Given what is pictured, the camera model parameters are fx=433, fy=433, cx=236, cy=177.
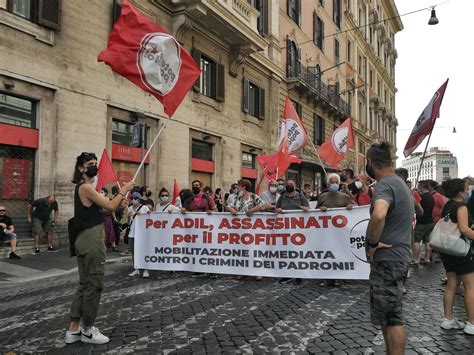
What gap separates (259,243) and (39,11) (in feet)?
26.7

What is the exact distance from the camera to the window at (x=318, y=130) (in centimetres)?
2794

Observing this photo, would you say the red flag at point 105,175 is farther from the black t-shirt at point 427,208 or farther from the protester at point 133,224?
the black t-shirt at point 427,208

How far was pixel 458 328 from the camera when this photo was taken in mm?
4527

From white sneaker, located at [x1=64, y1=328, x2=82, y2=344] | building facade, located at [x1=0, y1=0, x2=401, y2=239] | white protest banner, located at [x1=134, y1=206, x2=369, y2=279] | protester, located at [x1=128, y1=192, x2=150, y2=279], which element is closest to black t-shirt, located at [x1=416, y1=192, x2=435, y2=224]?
white protest banner, located at [x1=134, y1=206, x2=369, y2=279]

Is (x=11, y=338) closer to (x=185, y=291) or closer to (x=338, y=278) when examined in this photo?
(x=185, y=291)

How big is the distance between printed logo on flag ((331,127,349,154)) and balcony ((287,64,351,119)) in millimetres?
10193

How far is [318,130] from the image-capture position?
28609mm

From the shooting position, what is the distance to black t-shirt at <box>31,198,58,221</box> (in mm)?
10383

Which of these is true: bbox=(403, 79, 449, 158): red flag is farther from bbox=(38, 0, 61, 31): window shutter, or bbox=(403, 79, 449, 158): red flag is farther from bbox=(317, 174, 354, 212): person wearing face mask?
bbox=(38, 0, 61, 31): window shutter

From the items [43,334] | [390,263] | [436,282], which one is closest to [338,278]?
[436,282]

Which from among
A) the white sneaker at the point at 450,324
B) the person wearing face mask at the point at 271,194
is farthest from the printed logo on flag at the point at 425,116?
the white sneaker at the point at 450,324

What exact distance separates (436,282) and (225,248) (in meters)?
3.58

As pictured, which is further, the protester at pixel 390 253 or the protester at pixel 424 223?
the protester at pixel 424 223

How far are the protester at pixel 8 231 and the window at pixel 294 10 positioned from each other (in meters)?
19.6
